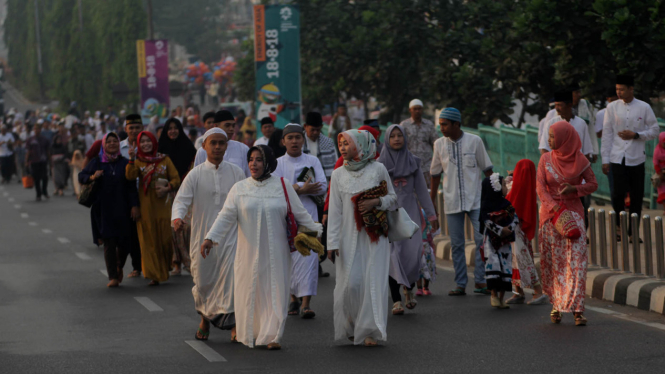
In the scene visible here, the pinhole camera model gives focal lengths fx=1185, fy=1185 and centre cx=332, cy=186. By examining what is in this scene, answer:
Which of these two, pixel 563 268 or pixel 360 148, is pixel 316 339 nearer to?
pixel 360 148

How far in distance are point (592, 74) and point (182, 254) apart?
6.22m

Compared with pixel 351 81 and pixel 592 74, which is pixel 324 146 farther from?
pixel 351 81

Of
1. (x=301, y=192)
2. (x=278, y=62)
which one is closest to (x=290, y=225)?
(x=301, y=192)

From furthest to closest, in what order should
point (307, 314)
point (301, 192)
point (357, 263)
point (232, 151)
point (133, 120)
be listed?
point (133, 120) < point (232, 151) < point (301, 192) < point (307, 314) < point (357, 263)

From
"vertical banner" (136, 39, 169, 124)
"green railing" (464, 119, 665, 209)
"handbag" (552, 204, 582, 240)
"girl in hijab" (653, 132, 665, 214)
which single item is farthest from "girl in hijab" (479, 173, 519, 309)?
"vertical banner" (136, 39, 169, 124)

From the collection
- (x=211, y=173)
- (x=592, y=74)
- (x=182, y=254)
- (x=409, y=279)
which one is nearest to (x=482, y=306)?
(x=409, y=279)

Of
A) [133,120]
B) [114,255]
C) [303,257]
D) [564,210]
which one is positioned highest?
[133,120]

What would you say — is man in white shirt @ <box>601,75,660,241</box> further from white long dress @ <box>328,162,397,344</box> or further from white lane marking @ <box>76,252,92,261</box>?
white lane marking @ <box>76,252,92,261</box>

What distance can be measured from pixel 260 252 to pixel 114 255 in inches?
195

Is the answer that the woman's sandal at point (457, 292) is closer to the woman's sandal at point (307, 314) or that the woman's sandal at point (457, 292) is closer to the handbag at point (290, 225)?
the woman's sandal at point (307, 314)

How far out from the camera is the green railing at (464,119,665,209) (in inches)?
700

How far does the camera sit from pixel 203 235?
33.6 ft

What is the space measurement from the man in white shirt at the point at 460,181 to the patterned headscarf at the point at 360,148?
2600 mm

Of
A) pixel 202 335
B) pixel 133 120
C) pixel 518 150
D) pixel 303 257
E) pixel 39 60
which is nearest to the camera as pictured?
pixel 202 335
